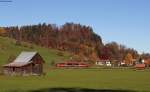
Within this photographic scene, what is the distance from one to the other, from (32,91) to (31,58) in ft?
176

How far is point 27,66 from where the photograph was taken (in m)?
86.9

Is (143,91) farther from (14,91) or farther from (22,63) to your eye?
(22,63)

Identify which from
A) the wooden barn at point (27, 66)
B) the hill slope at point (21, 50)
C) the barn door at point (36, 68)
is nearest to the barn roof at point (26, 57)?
the wooden barn at point (27, 66)

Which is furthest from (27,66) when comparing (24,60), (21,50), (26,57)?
(21,50)

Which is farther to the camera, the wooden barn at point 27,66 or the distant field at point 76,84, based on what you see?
the wooden barn at point 27,66

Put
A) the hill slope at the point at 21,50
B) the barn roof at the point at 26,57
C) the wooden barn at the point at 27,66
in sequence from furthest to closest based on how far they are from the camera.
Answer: the hill slope at the point at 21,50
the barn roof at the point at 26,57
the wooden barn at the point at 27,66

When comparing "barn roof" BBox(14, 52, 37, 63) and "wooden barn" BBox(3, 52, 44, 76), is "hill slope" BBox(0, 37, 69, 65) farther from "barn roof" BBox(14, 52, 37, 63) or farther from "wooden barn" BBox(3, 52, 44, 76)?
"wooden barn" BBox(3, 52, 44, 76)

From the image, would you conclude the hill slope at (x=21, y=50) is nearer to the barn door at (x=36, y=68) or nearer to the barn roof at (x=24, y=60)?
the barn roof at (x=24, y=60)

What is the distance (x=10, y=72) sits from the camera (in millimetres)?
86062

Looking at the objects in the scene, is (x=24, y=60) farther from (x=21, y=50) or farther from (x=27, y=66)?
(x=21, y=50)

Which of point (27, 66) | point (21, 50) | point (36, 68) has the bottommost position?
point (36, 68)

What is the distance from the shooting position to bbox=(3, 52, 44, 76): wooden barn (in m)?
86.0

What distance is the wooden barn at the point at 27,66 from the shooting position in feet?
282

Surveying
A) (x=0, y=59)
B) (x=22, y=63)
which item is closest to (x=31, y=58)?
(x=22, y=63)
